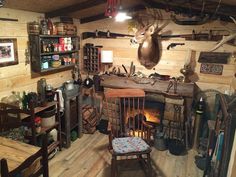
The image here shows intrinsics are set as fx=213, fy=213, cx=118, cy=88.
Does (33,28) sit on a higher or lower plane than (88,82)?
higher

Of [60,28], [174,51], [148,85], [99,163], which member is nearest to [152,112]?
[148,85]

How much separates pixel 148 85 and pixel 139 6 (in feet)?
4.32

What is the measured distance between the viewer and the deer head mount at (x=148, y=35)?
347cm

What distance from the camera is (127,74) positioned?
12.2 ft

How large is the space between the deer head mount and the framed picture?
1.91 m

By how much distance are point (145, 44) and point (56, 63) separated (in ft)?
4.74

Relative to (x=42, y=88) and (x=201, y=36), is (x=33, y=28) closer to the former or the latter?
(x=42, y=88)

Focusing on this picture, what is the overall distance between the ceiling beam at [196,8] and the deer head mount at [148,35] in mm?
212

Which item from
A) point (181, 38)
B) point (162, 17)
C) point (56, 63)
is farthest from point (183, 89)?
point (56, 63)

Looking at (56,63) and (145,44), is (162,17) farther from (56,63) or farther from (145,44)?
(56,63)

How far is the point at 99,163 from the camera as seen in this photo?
299 cm

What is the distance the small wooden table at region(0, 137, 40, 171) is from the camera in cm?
163

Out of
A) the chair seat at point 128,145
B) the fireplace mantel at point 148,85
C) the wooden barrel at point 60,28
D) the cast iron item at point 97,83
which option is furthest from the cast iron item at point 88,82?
the chair seat at point 128,145

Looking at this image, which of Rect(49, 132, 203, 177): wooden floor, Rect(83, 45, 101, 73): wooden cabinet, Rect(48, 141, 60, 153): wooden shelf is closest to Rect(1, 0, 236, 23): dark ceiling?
Rect(83, 45, 101, 73): wooden cabinet
